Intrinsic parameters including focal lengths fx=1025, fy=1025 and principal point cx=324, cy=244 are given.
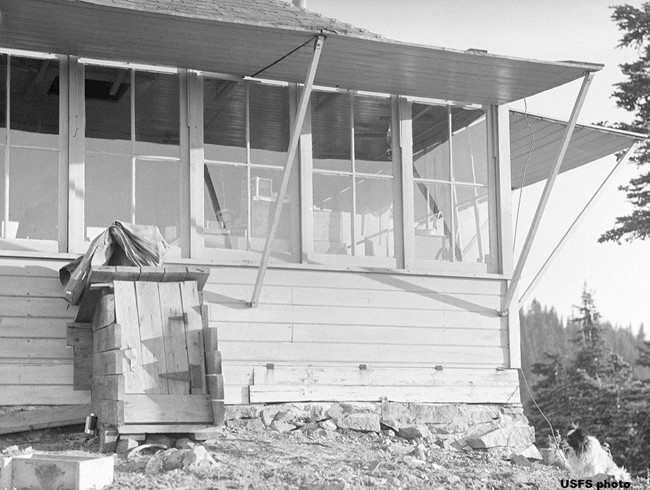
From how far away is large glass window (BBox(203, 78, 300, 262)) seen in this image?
1007cm

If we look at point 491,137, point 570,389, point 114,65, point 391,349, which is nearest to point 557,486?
point 391,349

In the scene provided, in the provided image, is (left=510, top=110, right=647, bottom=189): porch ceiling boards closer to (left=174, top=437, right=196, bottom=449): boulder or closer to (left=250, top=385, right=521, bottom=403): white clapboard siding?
(left=250, top=385, right=521, bottom=403): white clapboard siding

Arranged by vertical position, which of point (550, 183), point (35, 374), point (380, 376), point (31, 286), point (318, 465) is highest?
point (550, 183)

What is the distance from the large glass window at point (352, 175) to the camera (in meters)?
10.5

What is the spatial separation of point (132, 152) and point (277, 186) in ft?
4.92

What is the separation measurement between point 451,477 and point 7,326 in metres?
4.29

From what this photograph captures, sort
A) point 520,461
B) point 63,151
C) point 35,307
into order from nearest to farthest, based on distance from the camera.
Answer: point 520,461 → point 35,307 → point 63,151

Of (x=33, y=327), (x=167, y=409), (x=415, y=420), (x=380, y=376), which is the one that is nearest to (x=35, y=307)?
(x=33, y=327)

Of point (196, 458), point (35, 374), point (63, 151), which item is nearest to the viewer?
point (196, 458)

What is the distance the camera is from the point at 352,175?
34.6ft

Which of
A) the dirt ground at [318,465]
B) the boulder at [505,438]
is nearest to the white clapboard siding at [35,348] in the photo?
the dirt ground at [318,465]

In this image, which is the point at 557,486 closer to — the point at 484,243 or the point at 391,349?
the point at 391,349

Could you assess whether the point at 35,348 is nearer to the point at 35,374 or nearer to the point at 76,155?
the point at 35,374

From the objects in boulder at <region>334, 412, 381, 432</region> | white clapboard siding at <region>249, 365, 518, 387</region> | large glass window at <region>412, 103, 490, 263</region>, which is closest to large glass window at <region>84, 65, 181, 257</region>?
white clapboard siding at <region>249, 365, 518, 387</region>
